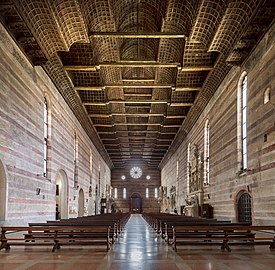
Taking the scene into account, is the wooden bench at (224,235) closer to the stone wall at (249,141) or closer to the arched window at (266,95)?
the stone wall at (249,141)

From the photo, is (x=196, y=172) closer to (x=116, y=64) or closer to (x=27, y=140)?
(x=116, y=64)

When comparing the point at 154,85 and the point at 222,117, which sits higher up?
the point at 154,85

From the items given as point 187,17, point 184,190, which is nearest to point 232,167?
point 187,17

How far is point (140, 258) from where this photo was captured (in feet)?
29.6

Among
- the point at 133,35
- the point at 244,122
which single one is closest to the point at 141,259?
the point at 244,122

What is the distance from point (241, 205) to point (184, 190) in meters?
19.1

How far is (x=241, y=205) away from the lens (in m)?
18.0

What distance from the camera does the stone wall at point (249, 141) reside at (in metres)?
14.0

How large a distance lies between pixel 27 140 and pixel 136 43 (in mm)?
11444

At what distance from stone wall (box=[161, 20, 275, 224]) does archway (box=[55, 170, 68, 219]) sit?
9.12m

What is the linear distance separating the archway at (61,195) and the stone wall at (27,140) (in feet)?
0.22

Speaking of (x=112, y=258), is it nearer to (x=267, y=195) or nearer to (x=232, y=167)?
(x=267, y=195)

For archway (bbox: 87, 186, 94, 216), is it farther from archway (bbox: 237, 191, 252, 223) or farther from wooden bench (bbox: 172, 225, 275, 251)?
wooden bench (bbox: 172, 225, 275, 251)

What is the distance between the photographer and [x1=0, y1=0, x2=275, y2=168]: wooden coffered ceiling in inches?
579
